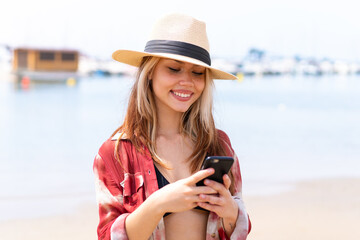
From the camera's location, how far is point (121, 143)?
1871mm

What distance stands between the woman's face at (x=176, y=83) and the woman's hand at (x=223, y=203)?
0.40 metres

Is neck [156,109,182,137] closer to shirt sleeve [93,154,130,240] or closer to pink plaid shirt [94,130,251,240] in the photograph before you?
pink plaid shirt [94,130,251,240]

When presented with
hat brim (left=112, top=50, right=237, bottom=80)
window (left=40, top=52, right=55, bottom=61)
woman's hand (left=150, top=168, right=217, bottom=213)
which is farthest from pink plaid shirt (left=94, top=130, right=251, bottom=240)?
window (left=40, top=52, right=55, bottom=61)

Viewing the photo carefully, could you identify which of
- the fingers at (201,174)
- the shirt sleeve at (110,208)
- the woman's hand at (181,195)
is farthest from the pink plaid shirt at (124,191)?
the fingers at (201,174)

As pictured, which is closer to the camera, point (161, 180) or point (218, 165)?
point (218, 165)

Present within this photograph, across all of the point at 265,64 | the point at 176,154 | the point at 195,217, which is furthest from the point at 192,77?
the point at 265,64

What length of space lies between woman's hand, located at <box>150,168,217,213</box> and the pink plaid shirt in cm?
12

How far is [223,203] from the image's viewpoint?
67.4 inches

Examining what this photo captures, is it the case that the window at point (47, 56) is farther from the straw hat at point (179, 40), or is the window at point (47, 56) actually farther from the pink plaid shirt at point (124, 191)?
the pink plaid shirt at point (124, 191)

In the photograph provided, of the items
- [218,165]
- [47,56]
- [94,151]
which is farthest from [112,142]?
[47,56]

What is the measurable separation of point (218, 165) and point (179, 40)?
1.81 feet

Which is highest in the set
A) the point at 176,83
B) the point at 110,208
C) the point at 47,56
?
the point at 176,83

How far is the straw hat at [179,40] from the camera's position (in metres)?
1.88

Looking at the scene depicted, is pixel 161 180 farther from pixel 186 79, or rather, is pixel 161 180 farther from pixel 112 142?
pixel 186 79
